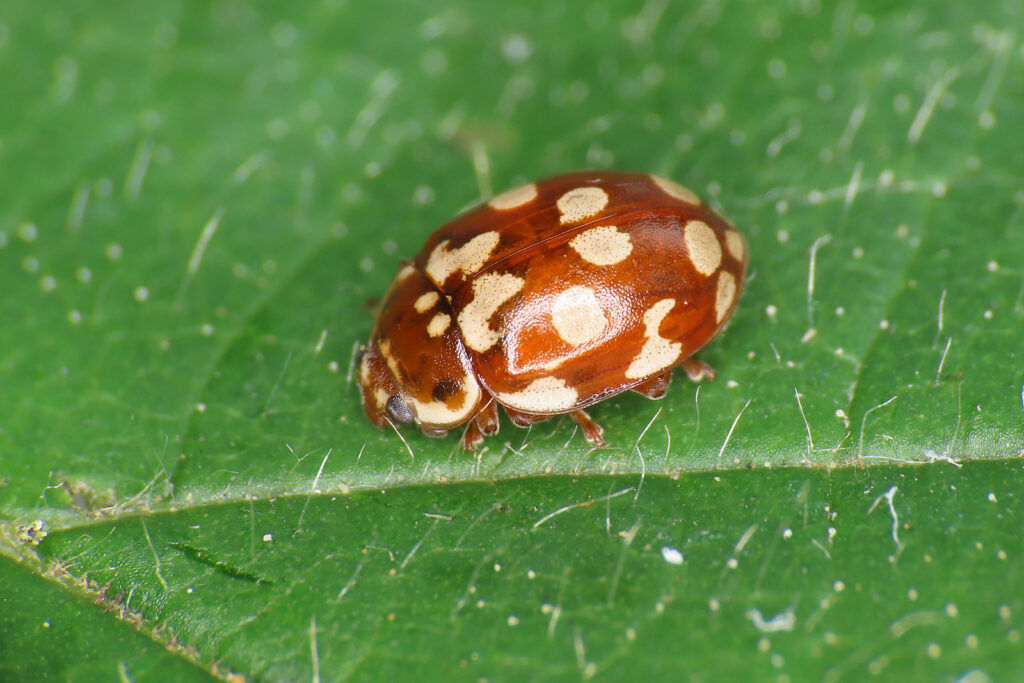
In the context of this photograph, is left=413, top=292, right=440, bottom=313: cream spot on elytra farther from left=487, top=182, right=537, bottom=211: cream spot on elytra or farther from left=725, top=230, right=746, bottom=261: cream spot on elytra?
left=725, top=230, right=746, bottom=261: cream spot on elytra

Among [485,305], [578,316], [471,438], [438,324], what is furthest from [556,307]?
[471,438]

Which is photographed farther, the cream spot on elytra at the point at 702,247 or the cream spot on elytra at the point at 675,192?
the cream spot on elytra at the point at 675,192

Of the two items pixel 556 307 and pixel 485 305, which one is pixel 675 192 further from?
pixel 485 305

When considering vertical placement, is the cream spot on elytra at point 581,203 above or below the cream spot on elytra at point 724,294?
above

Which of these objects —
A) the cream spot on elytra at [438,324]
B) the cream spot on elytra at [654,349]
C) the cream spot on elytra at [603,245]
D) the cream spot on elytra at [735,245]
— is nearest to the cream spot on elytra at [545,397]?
the cream spot on elytra at [654,349]

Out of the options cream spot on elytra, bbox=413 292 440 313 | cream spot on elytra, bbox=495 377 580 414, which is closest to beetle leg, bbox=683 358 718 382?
cream spot on elytra, bbox=495 377 580 414

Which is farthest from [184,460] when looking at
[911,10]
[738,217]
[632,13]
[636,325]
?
[911,10]

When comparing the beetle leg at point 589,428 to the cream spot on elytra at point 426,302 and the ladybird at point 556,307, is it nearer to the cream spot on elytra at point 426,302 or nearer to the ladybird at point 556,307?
the ladybird at point 556,307

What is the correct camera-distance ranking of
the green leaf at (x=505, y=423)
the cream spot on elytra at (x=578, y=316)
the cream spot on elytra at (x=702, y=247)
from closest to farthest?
the green leaf at (x=505, y=423)
the cream spot on elytra at (x=578, y=316)
the cream spot on elytra at (x=702, y=247)
